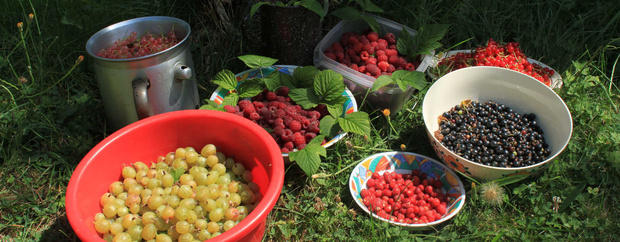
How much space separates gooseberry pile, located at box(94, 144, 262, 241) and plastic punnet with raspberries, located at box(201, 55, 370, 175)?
0.29m

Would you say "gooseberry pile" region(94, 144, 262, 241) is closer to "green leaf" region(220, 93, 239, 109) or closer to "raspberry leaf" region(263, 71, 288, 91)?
"green leaf" region(220, 93, 239, 109)

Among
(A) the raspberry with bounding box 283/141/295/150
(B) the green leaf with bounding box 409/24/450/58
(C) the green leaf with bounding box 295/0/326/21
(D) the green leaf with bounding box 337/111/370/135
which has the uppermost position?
(C) the green leaf with bounding box 295/0/326/21

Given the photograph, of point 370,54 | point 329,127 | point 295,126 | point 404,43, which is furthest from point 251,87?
point 404,43

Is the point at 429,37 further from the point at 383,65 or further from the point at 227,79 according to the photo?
the point at 227,79

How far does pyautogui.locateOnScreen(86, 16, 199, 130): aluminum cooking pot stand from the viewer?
1.87 meters

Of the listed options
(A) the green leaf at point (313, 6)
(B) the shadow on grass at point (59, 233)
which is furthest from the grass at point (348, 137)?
(A) the green leaf at point (313, 6)

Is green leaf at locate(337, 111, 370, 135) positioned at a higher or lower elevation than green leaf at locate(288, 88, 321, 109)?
lower

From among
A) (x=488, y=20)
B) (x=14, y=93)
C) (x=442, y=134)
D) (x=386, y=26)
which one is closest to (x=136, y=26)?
(x=14, y=93)

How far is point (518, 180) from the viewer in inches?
74.7

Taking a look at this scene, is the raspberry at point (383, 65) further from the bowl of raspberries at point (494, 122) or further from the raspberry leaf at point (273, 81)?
the raspberry leaf at point (273, 81)

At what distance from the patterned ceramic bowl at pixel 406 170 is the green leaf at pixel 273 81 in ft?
1.93

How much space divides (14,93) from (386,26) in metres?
2.13

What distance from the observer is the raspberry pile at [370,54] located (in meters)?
2.35

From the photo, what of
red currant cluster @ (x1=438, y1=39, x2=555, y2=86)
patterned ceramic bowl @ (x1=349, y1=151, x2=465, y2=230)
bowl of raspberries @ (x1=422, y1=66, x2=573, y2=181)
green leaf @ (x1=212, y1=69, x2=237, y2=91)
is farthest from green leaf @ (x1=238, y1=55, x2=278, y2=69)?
red currant cluster @ (x1=438, y1=39, x2=555, y2=86)
